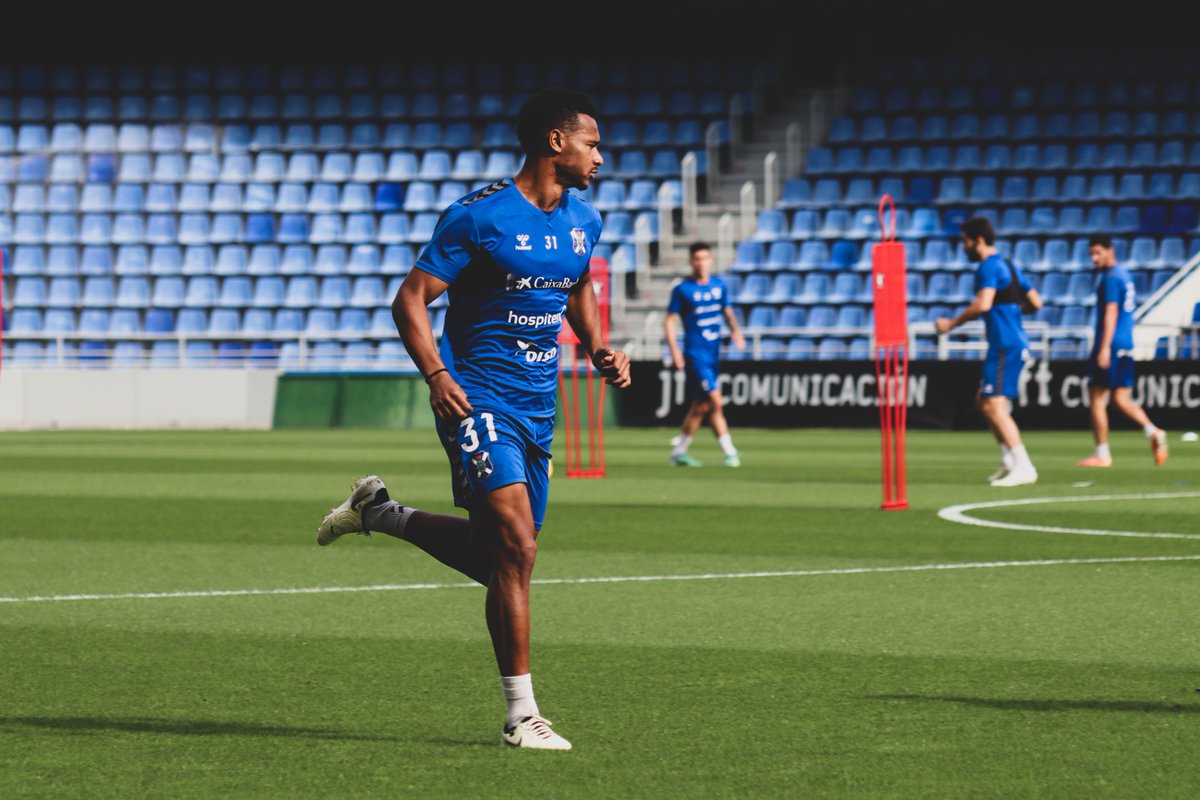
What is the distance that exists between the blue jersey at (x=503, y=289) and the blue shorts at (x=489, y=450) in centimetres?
6

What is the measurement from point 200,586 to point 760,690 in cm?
387

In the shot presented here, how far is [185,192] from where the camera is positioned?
119 ft

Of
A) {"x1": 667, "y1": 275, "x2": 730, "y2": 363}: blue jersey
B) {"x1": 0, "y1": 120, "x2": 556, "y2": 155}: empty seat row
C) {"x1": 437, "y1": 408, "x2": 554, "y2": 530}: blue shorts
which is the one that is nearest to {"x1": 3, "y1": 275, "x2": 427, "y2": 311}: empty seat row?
{"x1": 0, "y1": 120, "x2": 556, "y2": 155}: empty seat row

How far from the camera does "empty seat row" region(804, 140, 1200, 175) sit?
1258 inches

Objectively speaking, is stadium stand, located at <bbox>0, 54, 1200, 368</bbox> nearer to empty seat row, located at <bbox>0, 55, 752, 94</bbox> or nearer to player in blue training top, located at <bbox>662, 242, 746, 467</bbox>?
empty seat row, located at <bbox>0, 55, 752, 94</bbox>

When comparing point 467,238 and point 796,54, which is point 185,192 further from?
point 467,238

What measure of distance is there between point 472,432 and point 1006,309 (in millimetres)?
11224

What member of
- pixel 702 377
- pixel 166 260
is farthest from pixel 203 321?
pixel 702 377

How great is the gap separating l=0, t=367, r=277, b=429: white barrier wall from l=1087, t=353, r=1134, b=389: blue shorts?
15742 mm

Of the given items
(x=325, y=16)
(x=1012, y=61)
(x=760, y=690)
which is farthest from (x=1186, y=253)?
(x=760, y=690)

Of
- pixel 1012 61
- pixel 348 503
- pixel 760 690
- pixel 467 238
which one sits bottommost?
pixel 760 690

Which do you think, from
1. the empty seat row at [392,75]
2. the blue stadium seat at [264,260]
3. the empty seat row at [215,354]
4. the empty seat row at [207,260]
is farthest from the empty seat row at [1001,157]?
the blue stadium seat at [264,260]

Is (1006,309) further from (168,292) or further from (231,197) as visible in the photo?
(231,197)

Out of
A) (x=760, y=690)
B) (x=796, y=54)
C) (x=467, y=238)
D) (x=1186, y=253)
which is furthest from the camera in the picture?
(x=796, y=54)
